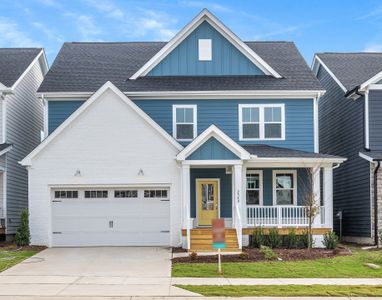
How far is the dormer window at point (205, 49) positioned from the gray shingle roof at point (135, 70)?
948 millimetres

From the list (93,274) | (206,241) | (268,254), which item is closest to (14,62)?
(206,241)

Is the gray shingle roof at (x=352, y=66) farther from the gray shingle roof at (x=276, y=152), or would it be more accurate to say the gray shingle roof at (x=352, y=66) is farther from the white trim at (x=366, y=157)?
the gray shingle roof at (x=276, y=152)

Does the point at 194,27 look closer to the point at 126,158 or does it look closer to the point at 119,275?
the point at 126,158

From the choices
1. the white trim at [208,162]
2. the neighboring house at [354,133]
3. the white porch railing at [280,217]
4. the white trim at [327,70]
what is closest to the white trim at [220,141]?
the white trim at [208,162]

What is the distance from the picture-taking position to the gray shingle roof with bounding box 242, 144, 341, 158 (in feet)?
73.2

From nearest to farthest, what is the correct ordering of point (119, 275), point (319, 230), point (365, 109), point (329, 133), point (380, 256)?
point (119, 275) < point (380, 256) < point (319, 230) < point (365, 109) < point (329, 133)

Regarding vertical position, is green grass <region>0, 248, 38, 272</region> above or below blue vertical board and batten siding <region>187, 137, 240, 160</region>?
below

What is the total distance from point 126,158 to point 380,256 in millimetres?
9702

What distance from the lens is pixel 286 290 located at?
43.3ft

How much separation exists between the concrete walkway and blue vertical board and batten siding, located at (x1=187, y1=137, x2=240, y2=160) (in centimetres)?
720

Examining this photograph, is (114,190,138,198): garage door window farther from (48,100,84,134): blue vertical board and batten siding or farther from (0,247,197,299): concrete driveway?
(48,100,84,134): blue vertical board and batten siding

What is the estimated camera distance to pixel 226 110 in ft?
81.6

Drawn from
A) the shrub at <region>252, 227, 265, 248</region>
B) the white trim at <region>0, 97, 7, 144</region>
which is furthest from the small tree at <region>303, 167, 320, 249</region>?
the white trim at <region>0, 97, 7, 144</region>

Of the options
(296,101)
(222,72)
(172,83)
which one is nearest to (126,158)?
(172,83)
